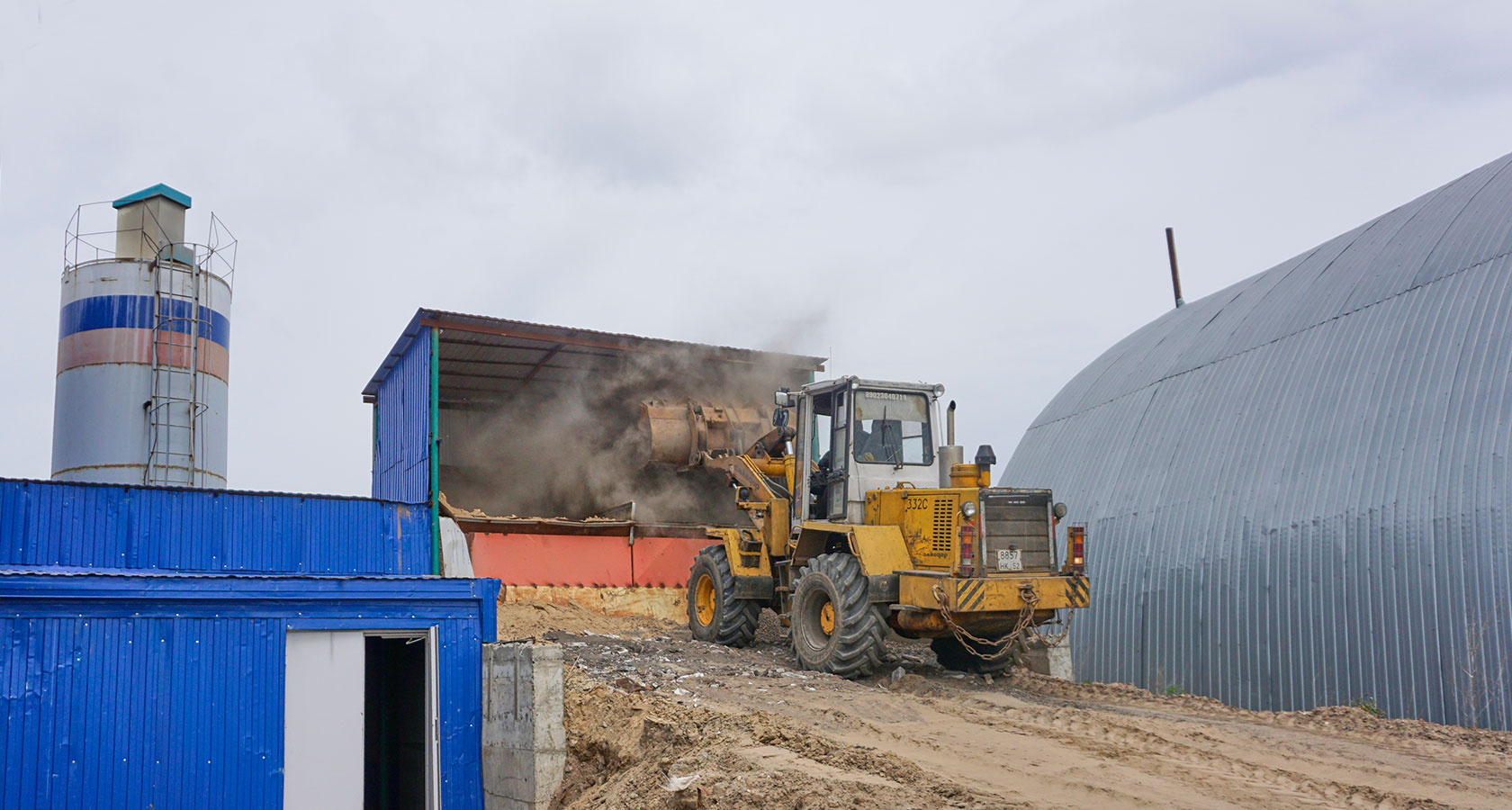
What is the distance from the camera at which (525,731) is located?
1097cm

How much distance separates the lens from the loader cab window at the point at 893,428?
41.5 feet

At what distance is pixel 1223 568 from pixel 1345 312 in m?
3.98

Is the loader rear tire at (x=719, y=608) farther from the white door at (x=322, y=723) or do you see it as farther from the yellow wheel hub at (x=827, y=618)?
the white door at (x=322, y=723)

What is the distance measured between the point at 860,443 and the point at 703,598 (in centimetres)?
354

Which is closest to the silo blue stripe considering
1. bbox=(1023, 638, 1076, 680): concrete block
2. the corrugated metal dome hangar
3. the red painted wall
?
the red painted wall

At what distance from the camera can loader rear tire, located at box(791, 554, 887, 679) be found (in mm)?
11203

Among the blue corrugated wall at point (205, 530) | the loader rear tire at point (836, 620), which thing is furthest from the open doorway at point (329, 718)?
the blue corrugated wall at point (205, 530)

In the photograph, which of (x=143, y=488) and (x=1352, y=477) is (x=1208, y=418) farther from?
(x=143, y=488)

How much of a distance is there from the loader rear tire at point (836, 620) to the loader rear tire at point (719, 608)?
1698mm

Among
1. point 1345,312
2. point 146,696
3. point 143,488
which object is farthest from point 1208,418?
point 143,488

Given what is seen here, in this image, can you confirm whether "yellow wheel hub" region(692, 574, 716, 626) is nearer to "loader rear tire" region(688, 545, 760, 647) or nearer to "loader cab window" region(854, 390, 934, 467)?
"loader rear tire" region(688, 545, 760, 647)

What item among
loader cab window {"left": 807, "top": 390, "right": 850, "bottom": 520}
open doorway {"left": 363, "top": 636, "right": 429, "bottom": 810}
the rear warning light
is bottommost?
open doorway {"left": 363, "top": 636, "right": 429, "bottom": 810}

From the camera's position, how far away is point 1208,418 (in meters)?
16.0

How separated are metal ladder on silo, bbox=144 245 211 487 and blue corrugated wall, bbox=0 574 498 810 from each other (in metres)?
9.99
